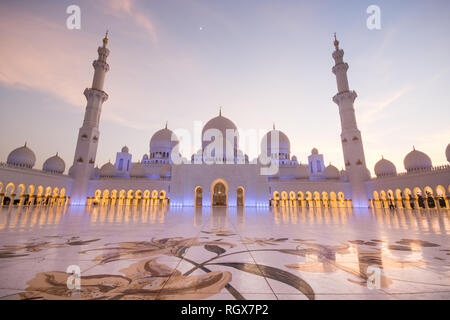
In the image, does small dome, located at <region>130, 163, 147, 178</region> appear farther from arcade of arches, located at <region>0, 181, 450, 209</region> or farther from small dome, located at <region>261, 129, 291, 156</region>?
small dome, located at <region>261, 129, 291, 156</region>

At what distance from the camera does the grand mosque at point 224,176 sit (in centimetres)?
1833

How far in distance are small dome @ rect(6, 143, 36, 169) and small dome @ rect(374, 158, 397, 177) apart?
35.8 m

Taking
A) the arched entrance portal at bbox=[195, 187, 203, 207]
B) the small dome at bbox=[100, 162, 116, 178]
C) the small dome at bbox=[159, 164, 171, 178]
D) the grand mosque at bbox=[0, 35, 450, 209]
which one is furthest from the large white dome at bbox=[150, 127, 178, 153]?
the arched entrance portal at bbox=[195, 187, 203, 207]

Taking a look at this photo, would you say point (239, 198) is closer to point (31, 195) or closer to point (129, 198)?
point (129, 198)

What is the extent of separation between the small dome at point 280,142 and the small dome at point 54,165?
2543 cm

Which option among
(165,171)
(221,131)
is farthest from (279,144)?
(165,171)

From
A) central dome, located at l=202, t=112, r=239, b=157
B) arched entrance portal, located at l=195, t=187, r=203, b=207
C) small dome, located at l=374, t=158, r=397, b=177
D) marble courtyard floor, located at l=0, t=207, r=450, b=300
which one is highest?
central dome, located at l=202, t=112, r=239, b=157

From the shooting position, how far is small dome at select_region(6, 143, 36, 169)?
1908 cm

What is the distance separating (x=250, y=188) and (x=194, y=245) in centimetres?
1713

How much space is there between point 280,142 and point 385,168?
12.4 m

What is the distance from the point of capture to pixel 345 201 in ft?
76.2
